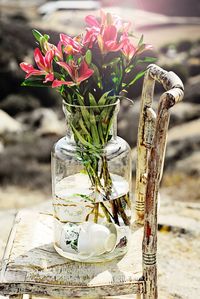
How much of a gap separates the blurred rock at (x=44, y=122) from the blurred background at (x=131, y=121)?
0.02 m

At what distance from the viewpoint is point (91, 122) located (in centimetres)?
233

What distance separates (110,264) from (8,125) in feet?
28.3

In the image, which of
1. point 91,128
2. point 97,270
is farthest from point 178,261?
point 91,128

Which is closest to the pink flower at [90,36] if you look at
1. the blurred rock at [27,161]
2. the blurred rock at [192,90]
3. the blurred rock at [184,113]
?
the blurred rock at [27,161]

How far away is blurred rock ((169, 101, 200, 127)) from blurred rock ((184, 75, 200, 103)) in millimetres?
371

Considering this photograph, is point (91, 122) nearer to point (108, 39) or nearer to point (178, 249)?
point (108, 39)

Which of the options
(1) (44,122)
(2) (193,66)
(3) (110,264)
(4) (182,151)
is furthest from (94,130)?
(2) (193,66)

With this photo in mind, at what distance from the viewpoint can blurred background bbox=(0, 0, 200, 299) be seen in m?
3.83

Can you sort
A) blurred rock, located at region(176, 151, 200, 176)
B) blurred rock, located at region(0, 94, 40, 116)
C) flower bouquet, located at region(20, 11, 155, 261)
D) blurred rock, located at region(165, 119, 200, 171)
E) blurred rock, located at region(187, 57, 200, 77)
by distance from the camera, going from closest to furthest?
1. flower bouquet, located at region(20, 11, 155, 261)
2. blurred rock, located at region(176, 151, 200, 176)
3. blurred rock, located at region(165, 119, 200, 171)
4. blurred rock, located at region(0, 94, 40, 116)
5. blurred rock, located at region(187, 57, 200, 77)

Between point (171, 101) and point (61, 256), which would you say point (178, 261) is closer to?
point (61, 256)

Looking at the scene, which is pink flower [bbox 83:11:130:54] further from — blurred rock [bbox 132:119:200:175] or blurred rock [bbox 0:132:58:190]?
blurred rock [bbox 0:132:58:190]

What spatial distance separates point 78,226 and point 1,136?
830 cm

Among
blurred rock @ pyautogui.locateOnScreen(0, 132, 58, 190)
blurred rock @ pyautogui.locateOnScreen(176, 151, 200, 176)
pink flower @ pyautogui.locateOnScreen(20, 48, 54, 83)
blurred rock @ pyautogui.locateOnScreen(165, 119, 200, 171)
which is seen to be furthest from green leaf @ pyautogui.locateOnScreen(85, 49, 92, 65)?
blurred rock @ pyautogui.locateOnScreen(0, 132, 58, 190)

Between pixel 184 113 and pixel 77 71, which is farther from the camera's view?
pixel 184 113
